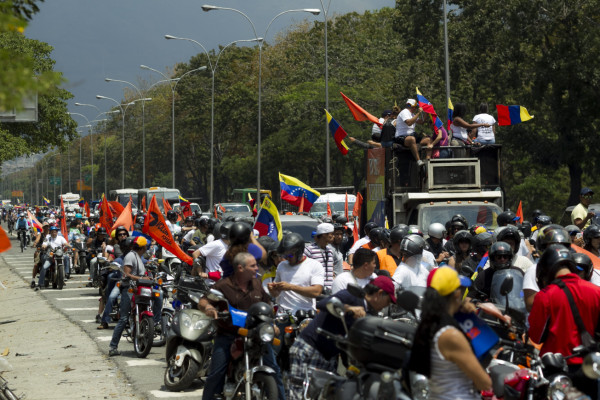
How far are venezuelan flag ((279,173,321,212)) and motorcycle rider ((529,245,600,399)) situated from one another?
12484mm

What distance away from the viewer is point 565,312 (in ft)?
20.0

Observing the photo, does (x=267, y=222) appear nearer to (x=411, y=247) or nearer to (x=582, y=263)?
(x=411, y=247)

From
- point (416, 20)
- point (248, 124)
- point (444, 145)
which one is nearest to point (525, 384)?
point (444, 145)

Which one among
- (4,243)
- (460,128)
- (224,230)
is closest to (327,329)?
(4,243)

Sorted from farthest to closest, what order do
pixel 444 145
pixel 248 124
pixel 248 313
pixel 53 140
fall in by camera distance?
pixel 248 124 → pixel 53 140 → pixel 444 145 → pixel 248 313

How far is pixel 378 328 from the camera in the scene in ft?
18.7

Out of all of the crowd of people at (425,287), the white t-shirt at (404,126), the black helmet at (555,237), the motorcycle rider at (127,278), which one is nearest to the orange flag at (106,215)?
the white t-shirt at (404,126)

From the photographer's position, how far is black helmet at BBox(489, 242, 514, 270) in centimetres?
814

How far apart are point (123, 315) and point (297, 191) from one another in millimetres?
6561

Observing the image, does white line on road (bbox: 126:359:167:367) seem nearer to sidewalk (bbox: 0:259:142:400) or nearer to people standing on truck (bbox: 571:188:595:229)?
sidewalk (bbox: 0:259:142:400)

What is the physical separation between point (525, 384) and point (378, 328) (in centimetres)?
87

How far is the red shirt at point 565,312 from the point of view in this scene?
20.0 ft

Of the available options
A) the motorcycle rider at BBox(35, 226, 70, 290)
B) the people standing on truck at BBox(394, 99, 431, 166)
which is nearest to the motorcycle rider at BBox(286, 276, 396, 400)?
the people standing on truck at BBox(394, 99, 431, 166)

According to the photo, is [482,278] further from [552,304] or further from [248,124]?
[248,124]
